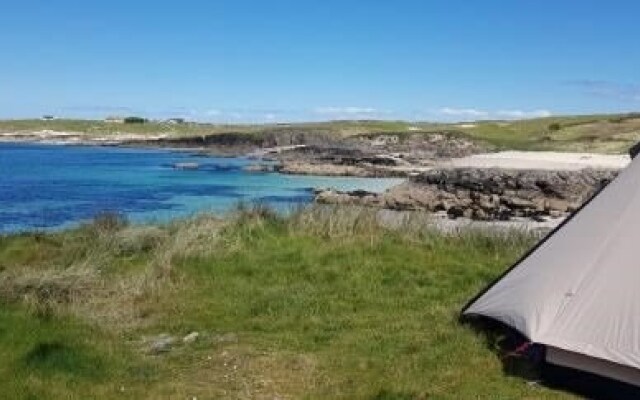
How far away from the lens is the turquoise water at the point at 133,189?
155 feet

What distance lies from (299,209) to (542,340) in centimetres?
1182

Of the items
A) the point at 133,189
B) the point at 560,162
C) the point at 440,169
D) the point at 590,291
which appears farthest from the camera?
the point at 133,189

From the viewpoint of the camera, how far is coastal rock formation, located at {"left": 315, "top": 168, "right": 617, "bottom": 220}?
4366cm

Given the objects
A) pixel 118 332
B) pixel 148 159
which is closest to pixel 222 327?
pixel 118 332

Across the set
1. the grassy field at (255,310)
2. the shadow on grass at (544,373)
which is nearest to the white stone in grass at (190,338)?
the grassy field at (255,310)

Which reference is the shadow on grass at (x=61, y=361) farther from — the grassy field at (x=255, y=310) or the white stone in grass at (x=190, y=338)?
the white stone in grass at (x=190, y=338)

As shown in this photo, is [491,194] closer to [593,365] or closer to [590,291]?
[590,291]

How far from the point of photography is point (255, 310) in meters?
12.8

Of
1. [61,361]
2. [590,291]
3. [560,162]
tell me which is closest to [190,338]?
[61,361]

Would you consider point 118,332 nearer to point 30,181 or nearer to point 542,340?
point 542,340

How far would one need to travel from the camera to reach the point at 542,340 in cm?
904

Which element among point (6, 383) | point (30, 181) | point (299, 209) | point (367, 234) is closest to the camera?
point (6, 383)

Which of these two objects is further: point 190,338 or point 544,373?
point 190,338

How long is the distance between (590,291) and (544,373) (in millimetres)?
1035
